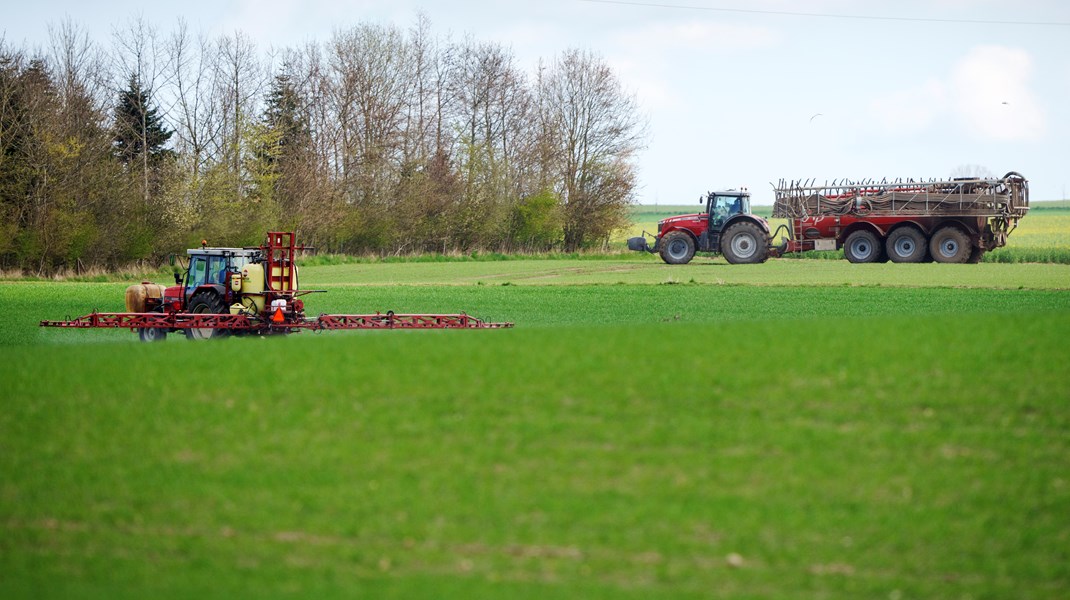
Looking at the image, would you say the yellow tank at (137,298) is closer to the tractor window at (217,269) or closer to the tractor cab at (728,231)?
the tractor window at (217,269)

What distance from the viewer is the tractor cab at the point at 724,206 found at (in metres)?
44.7

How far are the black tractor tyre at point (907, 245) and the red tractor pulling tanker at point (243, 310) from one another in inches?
980

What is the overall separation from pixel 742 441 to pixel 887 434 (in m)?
1.48

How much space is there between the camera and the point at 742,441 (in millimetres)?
11844

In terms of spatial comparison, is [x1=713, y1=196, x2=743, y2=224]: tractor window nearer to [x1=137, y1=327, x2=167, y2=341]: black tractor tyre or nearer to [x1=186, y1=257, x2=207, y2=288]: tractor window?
[x1=186, y1=257, x2=207, y2=288]: tractor window

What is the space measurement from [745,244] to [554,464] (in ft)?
114

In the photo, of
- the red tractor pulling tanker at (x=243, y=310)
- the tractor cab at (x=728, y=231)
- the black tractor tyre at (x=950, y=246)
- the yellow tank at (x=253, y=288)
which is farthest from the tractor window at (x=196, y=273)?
the black tractor tyre at (x=950, y=246)

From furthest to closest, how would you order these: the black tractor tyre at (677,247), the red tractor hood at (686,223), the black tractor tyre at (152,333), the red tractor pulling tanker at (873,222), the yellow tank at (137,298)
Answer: the black tractor tyre at (677,247)
the red tractor hood at (686,223)
the red tractor pulling tanker at (873,222)
the yellow tank at (137,298)
the black tractor tyre at (152,333)

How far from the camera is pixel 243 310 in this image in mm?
24172

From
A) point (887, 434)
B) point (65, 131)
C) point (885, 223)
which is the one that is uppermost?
point (65, 131)

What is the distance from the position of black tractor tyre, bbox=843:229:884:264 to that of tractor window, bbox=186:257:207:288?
28.0m

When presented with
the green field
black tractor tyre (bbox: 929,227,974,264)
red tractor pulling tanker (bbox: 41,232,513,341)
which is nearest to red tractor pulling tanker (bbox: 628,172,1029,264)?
black tractor tyre (bbox: 929,227,974,264)

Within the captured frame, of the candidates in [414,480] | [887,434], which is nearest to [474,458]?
[414,480]

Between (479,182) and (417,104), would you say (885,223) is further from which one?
(417,104)
